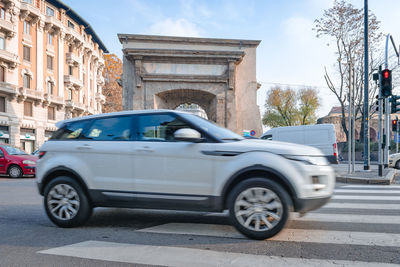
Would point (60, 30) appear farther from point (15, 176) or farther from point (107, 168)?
point (107, 168)

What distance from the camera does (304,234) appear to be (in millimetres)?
4371

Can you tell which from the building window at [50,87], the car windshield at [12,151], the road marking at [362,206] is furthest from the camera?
the building window at [50,87]

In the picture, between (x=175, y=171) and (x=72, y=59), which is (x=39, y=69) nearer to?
(x=72, y=59)

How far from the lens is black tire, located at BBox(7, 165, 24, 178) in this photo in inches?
595

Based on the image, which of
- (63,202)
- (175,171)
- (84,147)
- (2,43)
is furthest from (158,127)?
(2,43)

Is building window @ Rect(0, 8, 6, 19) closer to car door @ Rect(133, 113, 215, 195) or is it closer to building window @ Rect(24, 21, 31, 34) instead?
building window @ Rect(24, 21, 31, 34)

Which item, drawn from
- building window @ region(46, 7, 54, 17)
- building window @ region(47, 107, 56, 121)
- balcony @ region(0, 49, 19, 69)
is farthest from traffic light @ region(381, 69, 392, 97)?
building window @ region(46, 7, 54, 17)

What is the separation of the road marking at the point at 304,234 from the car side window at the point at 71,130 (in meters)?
1.71

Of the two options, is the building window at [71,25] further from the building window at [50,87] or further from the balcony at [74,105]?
the balcony at [74,105]

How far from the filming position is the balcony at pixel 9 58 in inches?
1303

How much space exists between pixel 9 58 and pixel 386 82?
108 ft

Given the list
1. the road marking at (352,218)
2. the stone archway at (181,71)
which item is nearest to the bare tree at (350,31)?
the stone archway at (181,71)

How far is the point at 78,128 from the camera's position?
5.16 meters

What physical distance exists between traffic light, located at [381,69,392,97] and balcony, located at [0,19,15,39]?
33.2m
